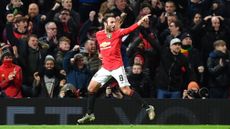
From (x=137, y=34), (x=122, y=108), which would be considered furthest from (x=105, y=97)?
(x=137, y=34)

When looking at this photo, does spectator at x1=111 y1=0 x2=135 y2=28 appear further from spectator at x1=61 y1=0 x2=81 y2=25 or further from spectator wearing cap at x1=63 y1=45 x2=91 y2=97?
spectator wearing cap at x1=63 y1=45 x2=91 y2=97

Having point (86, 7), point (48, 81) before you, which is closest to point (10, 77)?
point (48, 81)

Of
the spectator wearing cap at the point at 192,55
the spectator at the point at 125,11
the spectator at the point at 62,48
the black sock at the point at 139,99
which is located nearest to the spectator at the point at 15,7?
the spectator at the point at 62,48

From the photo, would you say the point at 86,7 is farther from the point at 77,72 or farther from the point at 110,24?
the point at 110,24

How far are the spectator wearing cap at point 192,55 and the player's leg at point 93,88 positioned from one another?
132 inches

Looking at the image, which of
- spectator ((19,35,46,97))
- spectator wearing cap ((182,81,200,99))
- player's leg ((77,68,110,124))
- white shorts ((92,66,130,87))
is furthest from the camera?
spectator ((19,35,46,97))

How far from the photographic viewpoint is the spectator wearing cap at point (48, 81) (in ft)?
51.6

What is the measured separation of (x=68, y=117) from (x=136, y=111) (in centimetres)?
137

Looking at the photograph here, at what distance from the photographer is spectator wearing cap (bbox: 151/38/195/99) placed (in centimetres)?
1606

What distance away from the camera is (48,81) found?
15.8 m

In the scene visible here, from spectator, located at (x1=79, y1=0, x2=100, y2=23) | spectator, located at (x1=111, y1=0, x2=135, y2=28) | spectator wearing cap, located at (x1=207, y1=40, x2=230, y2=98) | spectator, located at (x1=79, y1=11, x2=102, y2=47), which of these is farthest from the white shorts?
spectator, located at (x1=79, y1=0, x2=100, y2=23)

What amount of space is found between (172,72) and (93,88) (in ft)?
9.37

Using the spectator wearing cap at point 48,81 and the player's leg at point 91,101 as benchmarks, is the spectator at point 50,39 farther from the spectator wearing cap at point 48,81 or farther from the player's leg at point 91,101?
the player's leg at point 91,101

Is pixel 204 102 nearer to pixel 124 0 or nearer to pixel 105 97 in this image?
pixel 105 97
